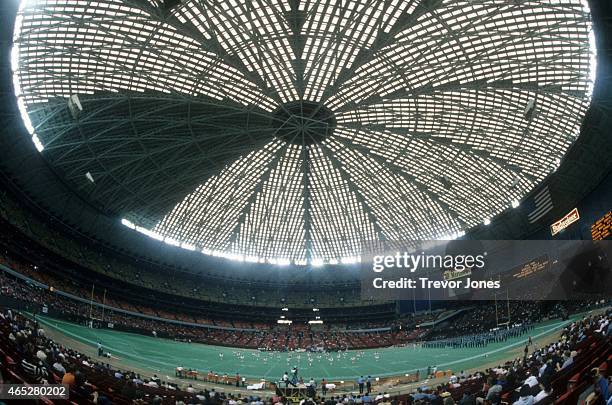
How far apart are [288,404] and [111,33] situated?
37.1m

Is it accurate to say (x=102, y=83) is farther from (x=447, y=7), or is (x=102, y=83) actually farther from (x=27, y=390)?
(x=27, y=390)

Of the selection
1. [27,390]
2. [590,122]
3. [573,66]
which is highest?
[573,66]

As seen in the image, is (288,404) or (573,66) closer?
(288,404)

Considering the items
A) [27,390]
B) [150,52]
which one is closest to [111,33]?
[150,52]

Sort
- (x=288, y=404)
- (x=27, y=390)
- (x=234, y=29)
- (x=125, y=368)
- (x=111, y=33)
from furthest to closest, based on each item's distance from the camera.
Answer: (x=234, y=29), (x=111, y=33), (x=125, y=368), (x=288, y=404), (x=27, y=390)

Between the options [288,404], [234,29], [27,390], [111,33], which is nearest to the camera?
[27,390]

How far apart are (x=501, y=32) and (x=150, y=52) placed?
35441mm

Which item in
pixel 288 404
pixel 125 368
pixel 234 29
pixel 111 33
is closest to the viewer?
pixel 288 404

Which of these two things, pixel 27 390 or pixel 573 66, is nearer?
pixel 27 390

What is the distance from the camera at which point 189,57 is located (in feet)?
161

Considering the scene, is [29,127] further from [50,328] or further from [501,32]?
[501,32]

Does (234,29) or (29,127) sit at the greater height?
(234,29)

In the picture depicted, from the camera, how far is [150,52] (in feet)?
155

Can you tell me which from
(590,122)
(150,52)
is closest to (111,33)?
(150,52)
